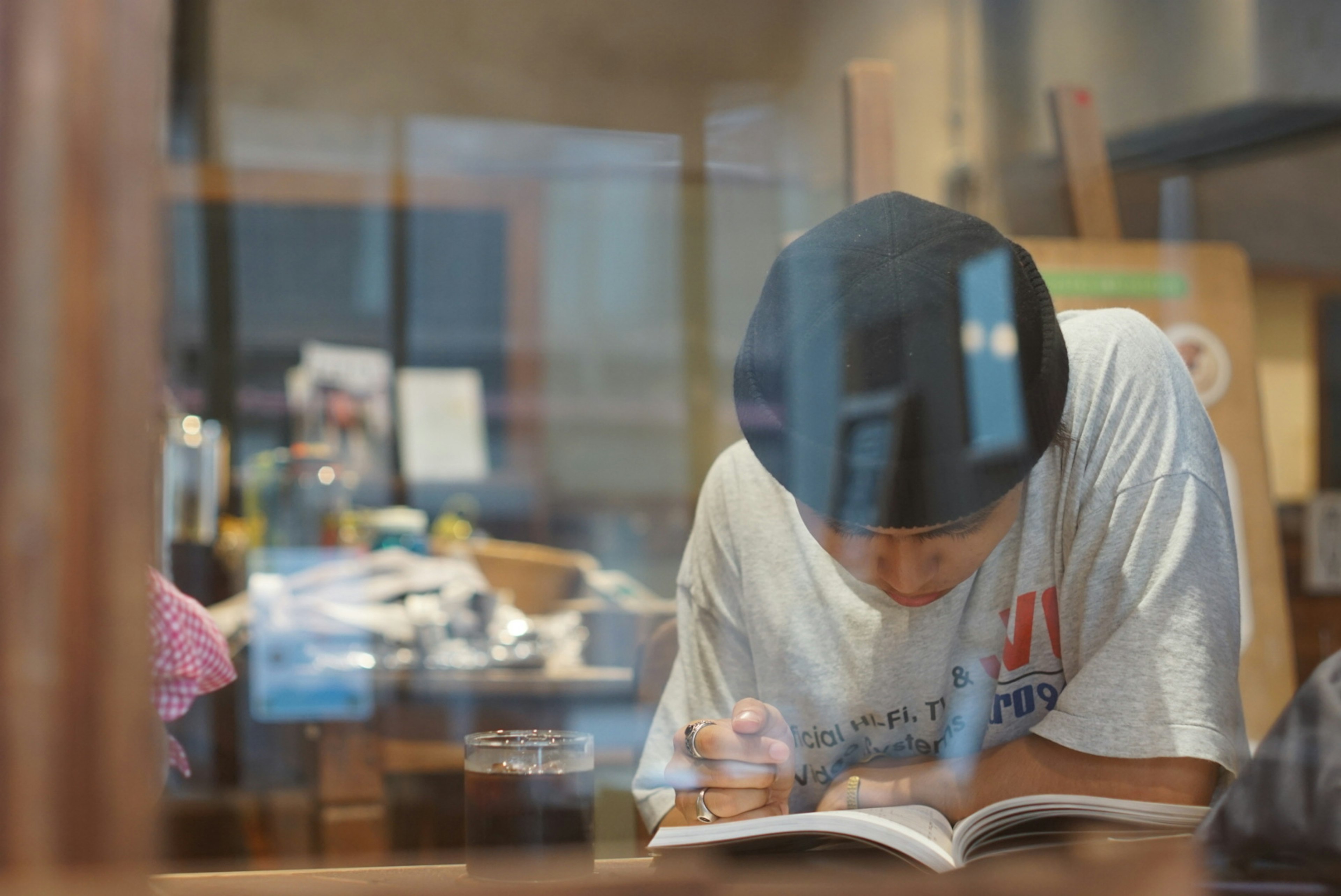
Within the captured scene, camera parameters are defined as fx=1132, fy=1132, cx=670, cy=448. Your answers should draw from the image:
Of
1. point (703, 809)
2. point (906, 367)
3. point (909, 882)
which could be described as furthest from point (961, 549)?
point (909, 882)

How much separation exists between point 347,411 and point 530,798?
2579 millimetres

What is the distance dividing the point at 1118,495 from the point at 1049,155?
142cm

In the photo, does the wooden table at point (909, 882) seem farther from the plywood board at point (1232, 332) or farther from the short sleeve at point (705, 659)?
the plywood board at point (1232, 332)

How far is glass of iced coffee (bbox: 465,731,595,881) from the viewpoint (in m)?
0.64

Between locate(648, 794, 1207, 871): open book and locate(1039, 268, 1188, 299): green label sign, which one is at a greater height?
locate(1039, 268, 1188, 299): green label sign

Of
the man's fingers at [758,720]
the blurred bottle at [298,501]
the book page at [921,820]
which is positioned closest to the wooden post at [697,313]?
the man's fingers at [758,720]

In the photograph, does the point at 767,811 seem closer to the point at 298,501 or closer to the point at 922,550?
the point at 922,550

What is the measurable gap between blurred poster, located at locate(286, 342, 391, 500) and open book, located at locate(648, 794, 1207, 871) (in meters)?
2.55

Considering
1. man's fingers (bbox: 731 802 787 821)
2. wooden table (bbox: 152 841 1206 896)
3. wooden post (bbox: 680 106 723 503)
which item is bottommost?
man's fingers (bbox: 731 802 787 821)

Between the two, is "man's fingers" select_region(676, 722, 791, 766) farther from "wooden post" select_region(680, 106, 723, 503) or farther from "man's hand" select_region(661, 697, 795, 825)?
"wooden post" select_region(680, 106, 723, 503)

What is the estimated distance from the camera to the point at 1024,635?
783mm

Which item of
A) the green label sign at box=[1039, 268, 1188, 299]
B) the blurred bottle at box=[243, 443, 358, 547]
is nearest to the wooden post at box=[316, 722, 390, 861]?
the blurred bottle at box=[243, 443, 358, 547]

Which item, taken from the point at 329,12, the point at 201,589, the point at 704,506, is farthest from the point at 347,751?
the point at 329,12

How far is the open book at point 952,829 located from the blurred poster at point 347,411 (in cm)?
255
